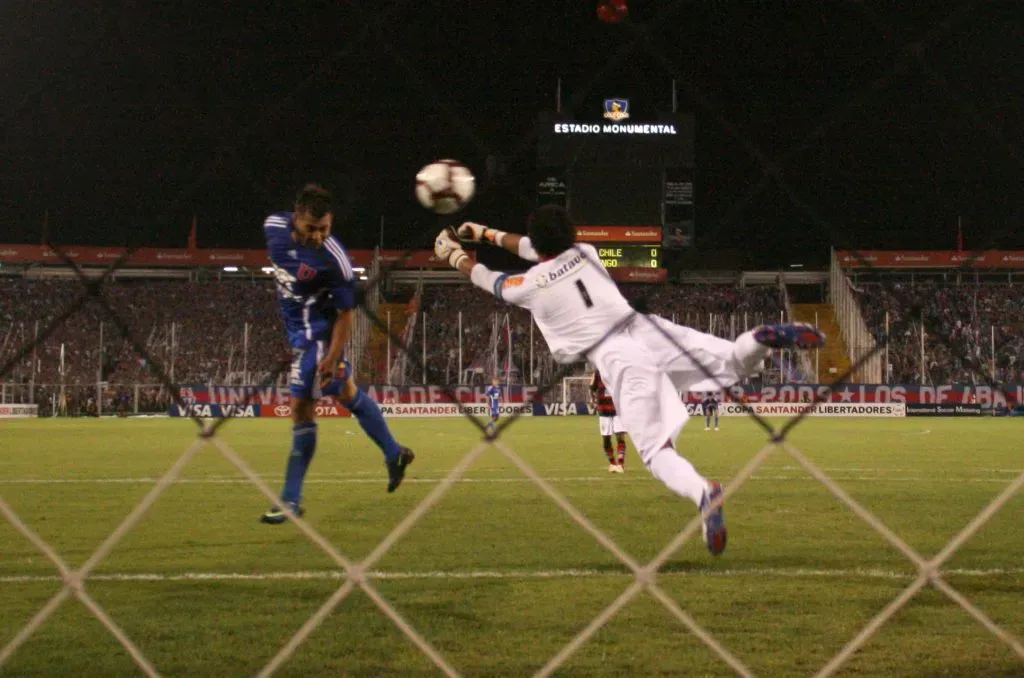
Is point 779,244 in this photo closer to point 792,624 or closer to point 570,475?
point 570,475

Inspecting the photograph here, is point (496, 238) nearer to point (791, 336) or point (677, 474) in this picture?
point (791, 336)

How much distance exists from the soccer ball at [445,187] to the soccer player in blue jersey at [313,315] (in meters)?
0.37

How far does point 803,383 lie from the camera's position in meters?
31.4

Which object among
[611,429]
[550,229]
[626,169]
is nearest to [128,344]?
[626,169]

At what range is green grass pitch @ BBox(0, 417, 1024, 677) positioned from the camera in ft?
13.6

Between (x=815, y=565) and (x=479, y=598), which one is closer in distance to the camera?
(x=479, y=598)

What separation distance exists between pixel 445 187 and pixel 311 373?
4.75 ft

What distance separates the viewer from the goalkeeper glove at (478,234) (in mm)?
4551

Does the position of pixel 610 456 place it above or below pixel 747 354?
below

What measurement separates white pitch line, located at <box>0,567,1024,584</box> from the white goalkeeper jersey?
53.2 inches

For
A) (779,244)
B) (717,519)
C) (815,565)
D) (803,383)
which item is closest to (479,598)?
(717,519)

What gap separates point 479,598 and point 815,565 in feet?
7.18

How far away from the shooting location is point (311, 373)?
5.09 metres

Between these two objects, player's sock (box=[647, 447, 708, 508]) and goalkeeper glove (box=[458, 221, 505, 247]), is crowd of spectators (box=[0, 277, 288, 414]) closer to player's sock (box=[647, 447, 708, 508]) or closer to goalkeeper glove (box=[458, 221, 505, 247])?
player's sock (box=[647, 447, 708, 508])
